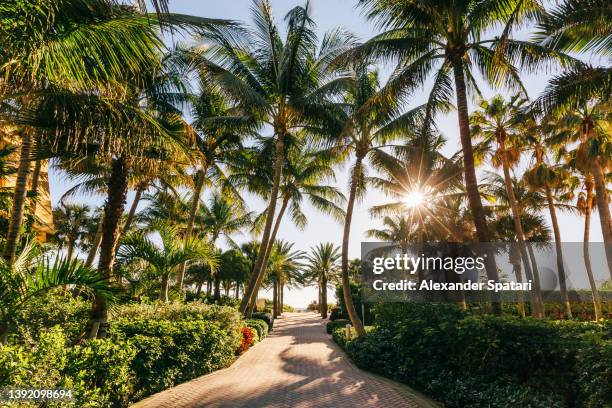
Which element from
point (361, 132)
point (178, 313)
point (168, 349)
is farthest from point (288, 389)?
point (361, 132)

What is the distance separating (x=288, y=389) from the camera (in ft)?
29.9

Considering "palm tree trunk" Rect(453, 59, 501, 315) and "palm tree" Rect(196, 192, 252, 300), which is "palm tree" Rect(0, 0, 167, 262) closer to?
"palm tree trunk" Rect(453, 59, 501, 315)

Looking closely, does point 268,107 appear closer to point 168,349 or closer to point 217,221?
point 168,349

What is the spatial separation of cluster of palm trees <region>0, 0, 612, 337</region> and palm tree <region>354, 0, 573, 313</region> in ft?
0.17

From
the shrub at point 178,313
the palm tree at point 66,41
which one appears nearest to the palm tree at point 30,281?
the palm tree at point 66,41

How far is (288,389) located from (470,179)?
7.22 m

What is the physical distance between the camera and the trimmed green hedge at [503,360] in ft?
17.3

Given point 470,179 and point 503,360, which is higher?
point 470,179

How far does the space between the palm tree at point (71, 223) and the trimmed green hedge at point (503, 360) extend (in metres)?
34.6

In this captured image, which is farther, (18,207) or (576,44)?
(576,44)

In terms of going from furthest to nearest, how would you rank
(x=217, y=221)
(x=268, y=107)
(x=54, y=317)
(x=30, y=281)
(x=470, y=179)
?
(x=217, y=221)
(x=268, y=107)
(x=470, y=179)
(x=54, y=317)
(x=30, y=281)

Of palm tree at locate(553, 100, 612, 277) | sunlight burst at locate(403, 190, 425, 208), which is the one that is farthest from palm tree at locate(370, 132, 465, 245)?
palm tree at locate(553, 100, 612, 277)

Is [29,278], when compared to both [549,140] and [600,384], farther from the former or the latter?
[549,140]

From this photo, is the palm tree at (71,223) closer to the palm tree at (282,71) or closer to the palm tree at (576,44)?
the palm tree at (282,71)
